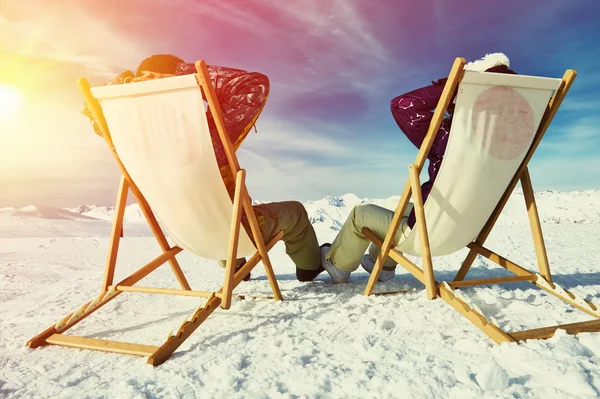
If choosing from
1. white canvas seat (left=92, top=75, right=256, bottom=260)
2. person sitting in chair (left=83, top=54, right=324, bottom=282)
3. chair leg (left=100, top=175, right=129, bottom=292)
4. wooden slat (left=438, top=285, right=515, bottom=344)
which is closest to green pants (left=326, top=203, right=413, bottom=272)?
wooden slat (left=438, top=285, right=515, bottom=344)

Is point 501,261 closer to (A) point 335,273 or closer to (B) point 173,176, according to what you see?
(A) point 335,273

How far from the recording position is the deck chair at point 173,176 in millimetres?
2346

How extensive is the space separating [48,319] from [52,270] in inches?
103

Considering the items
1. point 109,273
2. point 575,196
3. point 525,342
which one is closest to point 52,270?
point 109,273

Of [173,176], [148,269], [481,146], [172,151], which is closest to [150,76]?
[172,151]

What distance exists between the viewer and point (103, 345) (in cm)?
222

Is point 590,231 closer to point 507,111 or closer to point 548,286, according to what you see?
point 548,286

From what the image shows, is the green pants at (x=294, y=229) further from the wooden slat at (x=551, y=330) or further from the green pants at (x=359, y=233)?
the wooden slat at (x=551, y=330)

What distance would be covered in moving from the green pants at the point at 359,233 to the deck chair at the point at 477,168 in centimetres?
26

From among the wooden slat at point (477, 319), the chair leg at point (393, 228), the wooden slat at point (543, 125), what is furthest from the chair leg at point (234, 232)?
the wooden slat at point (543, 125)

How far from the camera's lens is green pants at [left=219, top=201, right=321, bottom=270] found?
10.4 feet

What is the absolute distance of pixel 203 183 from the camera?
260 centimetres

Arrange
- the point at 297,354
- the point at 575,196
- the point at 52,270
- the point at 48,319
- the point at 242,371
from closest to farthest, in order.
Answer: the point at 242,371, the point at 297,354, the point at 48,319, the point at 52,270, the point at 575,196

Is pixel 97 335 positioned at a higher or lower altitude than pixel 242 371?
lower
